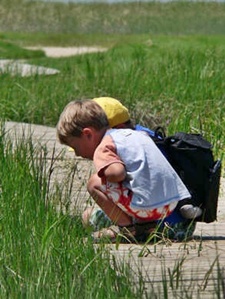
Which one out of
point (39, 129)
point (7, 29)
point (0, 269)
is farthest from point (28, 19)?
point (0, 269)

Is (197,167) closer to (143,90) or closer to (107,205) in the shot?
(107,205)

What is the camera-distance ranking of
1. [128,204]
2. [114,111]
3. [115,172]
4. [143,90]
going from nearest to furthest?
[115,172] → [128,204] → [114,111] → [143,90]

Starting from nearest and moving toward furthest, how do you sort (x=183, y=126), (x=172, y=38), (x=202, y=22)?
(x=183, y=126) → (x=202, y=22) → (x=172, y=38)

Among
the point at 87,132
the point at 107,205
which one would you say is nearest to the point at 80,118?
the point at 87,132

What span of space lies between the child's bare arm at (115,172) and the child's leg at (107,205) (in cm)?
15

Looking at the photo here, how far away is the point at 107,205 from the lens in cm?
575

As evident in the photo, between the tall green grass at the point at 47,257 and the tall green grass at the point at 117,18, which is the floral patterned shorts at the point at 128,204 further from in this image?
the tall green grass at the point at 117,18

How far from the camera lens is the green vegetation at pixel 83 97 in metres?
4.19

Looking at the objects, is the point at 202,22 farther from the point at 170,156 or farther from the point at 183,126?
the point at 170,156

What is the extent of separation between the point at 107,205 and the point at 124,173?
0.82ft

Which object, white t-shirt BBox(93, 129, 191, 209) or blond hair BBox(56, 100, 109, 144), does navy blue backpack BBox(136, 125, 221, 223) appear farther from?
blond hair BBox(56, 100, 109, 144)

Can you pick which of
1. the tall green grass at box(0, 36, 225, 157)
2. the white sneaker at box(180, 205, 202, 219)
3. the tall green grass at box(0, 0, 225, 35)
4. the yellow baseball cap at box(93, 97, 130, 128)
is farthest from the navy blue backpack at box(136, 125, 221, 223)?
the tall green grass at box(0, 0, 225, 35)

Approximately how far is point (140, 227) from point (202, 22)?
11.7 metres

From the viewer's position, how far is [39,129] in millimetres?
10930
